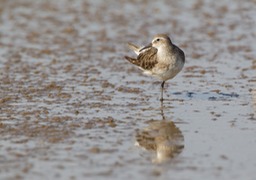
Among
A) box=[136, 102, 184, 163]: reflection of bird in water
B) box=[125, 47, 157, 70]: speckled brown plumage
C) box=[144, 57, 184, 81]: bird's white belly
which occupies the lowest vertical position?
box=[136, 102, 184, 163]: reflection of bird in water

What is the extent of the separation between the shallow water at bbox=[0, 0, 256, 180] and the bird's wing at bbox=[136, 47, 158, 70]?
0.58m

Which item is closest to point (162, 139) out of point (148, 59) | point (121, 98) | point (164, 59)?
point (121, 98)

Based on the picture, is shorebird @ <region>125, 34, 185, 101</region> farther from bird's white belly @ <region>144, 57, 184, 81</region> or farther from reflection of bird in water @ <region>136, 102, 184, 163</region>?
reflection of bird in water @ <region>136, 102, 184, 163</region>

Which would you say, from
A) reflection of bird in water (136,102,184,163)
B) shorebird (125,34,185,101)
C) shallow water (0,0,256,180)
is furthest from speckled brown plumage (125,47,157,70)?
reflection of bird in water (136,102,184,163)

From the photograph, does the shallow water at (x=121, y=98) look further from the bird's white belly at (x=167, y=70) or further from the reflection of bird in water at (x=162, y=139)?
the bird's white belly at (x=167, y=70)

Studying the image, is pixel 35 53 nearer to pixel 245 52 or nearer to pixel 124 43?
pixel 124 43

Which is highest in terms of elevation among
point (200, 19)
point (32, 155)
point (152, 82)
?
point (200, 19)

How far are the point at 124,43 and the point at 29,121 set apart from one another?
26.3ft

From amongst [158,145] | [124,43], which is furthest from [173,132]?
[124,43]

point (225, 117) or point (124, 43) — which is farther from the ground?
point (124, 43)

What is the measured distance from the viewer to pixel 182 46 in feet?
63.9

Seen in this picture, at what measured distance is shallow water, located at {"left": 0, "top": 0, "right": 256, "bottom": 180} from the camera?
32.7ft

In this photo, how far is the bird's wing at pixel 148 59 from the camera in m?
Answer: 14.3

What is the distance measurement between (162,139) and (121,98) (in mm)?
2992
